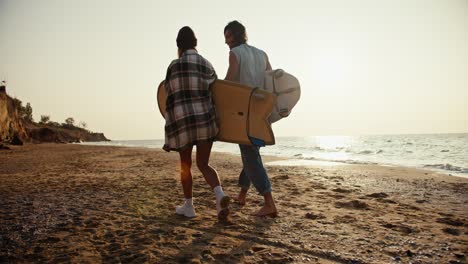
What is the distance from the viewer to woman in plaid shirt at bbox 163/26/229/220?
9.43 feet

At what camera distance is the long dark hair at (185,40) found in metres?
3.05

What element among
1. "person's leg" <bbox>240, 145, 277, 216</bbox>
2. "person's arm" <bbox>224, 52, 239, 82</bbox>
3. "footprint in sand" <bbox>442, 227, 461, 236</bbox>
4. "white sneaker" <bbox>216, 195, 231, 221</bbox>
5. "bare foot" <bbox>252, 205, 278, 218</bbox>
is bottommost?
"footprint in sand" <bbox>442, 227, 461, 236</bbox>

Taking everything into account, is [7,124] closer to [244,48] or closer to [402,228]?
[244,48]

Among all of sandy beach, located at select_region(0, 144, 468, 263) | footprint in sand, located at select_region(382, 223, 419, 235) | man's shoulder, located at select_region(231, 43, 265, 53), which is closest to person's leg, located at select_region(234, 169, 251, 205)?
sandy beach, located at select_region(0, 144, 468, 263)

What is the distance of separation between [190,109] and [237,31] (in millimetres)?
1184

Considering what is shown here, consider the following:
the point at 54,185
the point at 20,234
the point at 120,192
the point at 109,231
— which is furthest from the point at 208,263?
the point at 54,185

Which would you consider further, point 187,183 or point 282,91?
point 282,91

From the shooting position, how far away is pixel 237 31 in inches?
134

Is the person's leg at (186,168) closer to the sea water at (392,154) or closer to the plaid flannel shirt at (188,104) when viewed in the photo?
the plaid flannel shirt at (188,104)

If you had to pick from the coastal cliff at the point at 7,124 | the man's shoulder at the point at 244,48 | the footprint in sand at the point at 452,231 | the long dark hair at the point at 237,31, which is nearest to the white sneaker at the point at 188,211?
the man's shoulder at the point at 244,48

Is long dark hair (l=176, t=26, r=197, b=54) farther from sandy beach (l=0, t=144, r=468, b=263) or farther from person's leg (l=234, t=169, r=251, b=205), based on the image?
sandy beach (l=0, t=144, r=468, b=263)

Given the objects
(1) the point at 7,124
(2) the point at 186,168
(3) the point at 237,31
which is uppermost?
(1) the point at 7,124

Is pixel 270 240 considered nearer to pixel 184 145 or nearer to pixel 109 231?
pixel 184 145

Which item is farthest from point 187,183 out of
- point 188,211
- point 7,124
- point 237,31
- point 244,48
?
point 7,124
